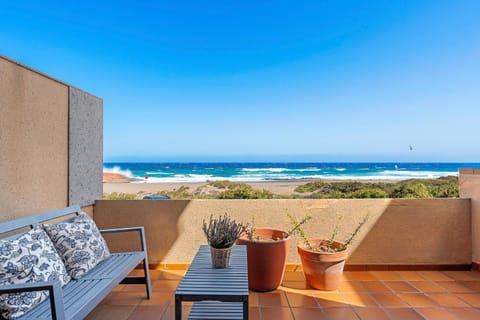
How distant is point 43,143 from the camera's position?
2.41 metres

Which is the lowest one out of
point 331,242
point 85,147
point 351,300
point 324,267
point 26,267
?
point 351,300

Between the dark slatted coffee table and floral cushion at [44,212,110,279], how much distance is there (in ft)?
2.60

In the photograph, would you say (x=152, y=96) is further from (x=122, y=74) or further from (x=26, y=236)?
(x=26, y=236)

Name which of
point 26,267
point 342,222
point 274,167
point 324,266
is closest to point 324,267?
point 324,266

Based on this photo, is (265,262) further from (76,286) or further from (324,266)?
(76,286)

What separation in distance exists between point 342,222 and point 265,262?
1.16m

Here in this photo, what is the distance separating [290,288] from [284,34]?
248 inches

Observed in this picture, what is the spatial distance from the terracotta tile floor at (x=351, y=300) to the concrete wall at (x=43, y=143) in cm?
107

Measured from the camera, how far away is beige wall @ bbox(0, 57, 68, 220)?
203 cm

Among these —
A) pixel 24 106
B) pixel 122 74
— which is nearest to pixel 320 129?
pixel 122 74

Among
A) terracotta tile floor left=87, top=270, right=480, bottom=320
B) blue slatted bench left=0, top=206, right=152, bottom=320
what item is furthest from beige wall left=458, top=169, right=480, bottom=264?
blue slatted bench left=0, top=206, right=152, bottom=320

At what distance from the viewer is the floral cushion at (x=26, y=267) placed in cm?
136

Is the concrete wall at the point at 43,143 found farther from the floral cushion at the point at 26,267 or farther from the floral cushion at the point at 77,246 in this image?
the floral cushion at the point at 26,267

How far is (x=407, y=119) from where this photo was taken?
46.1ft
